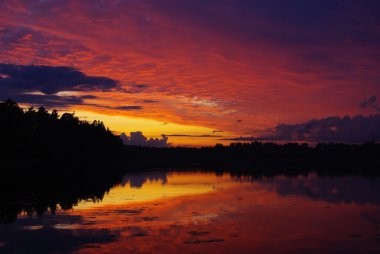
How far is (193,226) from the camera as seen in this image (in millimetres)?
24906

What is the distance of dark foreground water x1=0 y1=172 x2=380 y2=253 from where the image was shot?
65.5 ft

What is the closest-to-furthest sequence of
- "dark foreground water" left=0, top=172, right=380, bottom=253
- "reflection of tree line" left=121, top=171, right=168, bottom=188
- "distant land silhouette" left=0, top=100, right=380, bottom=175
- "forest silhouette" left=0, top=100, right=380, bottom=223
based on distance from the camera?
1. "dark foreground water" left=0, top=172, right=380, bottom=253
2. "forest silhouette" left=0, top=100, right=380, bottom=223
3. "reflection of tree line" left=121, top=171, right=168, bottom=188
4. "distant land silhouette" left=0, top=100, right=380, bottom=175

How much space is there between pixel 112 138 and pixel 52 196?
142 meters

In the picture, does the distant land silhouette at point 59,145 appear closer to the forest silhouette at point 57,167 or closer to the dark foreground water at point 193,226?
the forest silhouette at point 57,167

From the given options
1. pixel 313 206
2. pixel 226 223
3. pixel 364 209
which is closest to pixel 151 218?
pixel 226 223

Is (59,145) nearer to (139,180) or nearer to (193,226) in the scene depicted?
(139,180)

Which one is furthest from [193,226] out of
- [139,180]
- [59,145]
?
[59,145]

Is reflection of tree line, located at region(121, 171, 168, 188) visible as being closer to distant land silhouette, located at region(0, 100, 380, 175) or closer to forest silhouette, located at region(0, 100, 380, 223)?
forest silhouette, located at region(0, 100, 380, 223)

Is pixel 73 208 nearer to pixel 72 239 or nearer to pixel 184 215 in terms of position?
pixel 184 215

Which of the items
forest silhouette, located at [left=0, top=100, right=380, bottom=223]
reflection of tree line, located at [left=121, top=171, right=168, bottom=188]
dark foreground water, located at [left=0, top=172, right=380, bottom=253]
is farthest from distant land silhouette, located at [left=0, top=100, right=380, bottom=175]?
dark foreground water, located at [left=0, top=172, right=380, bottom=253]

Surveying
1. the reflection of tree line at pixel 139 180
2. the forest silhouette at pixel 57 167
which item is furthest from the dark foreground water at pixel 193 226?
the reflection of tree line at pixel 139 180

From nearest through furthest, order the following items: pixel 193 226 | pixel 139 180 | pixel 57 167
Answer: pixel 193 226 < pixel 139 180 < pixel 57 167

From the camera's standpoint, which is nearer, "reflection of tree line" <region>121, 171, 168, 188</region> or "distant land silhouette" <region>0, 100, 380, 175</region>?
"reflection of tree line" <region>121, 171, 168, 188</region>

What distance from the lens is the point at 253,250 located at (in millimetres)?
19484
